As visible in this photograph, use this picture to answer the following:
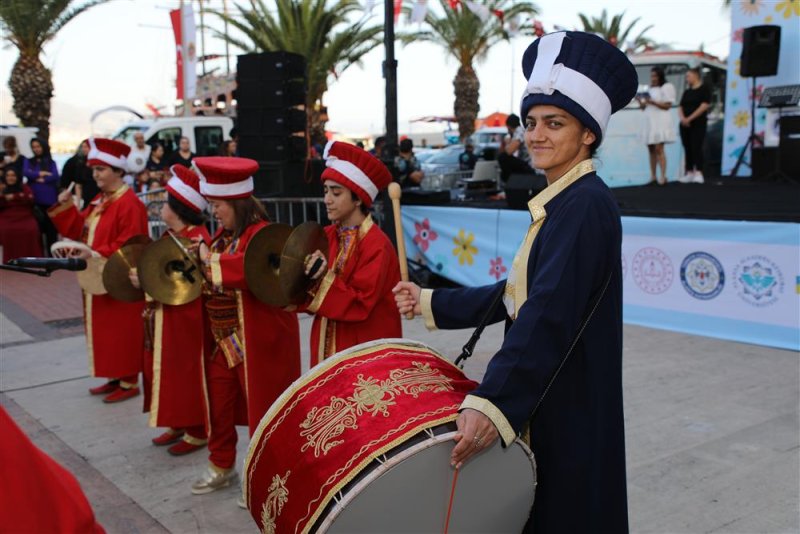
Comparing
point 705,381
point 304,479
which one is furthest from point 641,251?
point 304,479

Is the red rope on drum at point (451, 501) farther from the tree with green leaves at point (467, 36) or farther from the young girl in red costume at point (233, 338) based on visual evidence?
the tree with green leaves at point (467, 36)

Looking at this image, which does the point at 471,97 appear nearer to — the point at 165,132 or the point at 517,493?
the point at 165,132

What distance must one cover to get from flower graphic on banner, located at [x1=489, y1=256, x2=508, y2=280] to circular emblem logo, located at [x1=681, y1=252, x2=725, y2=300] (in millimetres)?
2014

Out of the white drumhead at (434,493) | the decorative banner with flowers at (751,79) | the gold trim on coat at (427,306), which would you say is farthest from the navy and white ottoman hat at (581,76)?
the decorative banner with flowers at (751,79)

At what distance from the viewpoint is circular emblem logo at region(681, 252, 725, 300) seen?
21.3 feet

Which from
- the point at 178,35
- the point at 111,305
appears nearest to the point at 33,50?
the point at 178,35

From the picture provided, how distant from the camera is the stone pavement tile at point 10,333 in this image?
23.8 feet

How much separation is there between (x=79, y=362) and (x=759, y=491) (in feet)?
17.8

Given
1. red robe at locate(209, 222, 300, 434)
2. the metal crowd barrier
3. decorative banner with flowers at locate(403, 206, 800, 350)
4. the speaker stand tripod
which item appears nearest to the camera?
red robe at locate(209, 222, 300, 434)

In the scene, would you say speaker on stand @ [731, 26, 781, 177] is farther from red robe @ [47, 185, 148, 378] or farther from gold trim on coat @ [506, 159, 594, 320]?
gold trim on coat @ [506, 159, 594, 320]

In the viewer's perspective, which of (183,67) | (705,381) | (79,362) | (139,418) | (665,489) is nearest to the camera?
(665,489)

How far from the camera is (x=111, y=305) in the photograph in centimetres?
540

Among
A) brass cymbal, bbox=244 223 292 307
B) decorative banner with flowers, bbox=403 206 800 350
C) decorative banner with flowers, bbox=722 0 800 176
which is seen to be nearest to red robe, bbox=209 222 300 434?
brass cymbal, bbox=244 223 292 307

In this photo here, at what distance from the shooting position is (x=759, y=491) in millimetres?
3730
